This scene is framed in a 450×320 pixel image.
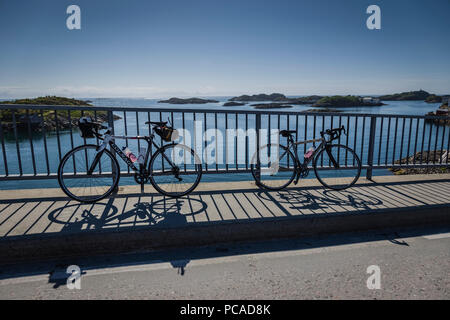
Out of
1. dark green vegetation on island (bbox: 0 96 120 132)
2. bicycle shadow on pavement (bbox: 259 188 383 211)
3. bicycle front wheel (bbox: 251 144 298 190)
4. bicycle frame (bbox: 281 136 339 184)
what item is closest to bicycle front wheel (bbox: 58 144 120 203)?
dark green vegetation on island (bbox: 0 96 120 132)

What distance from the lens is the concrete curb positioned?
10.4 feet

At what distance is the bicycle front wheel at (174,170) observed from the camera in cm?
451

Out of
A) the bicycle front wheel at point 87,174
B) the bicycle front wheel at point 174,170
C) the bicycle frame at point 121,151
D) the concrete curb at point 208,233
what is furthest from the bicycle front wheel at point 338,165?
the bicycle front wheel at point 87,174

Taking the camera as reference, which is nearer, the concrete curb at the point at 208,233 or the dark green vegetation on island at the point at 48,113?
the concrete curb at the point at 208,233

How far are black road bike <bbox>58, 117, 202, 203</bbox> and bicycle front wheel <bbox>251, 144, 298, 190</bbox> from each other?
1.06m

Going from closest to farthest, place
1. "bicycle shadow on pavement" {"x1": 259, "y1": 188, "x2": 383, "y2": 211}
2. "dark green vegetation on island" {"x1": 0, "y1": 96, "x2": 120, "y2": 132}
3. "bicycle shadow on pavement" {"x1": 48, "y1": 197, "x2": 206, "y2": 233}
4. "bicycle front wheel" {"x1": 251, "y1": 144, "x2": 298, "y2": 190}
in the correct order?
"bicycle shadow on pavement" {"x1": 48, "y1": 197, "x2": 206, "y2": 233}, "bicycle shadow on pavement" {"x1": 259, "y1": 188, "x2": 383, "y2": 211}, "dark green vegetation on island" {"x1": 0, "y1": 96, "x2": 120, "y2": 132}, "bicycle front wheel" {"x1": 251, "y1": 144, "x2": 298, "y2": 190}

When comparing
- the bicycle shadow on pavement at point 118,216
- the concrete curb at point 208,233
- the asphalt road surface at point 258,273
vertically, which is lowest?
the asphalt road surface at point 258,273

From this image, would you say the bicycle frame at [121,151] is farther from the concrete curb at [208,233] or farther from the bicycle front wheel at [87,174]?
the concrete curb at [208,233]

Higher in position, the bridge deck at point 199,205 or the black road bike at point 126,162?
the black road bike at point 126,162

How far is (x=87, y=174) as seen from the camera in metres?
4.41

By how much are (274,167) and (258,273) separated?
241cm

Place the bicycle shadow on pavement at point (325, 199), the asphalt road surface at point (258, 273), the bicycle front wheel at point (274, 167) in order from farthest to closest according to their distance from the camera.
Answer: the bicycle front wheel at point (274, 167), the bicycle shadow on pavement at point (325, 199), the asphalt road surface at point (258, 273)

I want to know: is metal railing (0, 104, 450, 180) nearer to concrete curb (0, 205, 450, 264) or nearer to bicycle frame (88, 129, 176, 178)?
bicycle frame (88, 129, 176, 178)

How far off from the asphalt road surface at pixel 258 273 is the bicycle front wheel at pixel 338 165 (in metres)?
1.62
